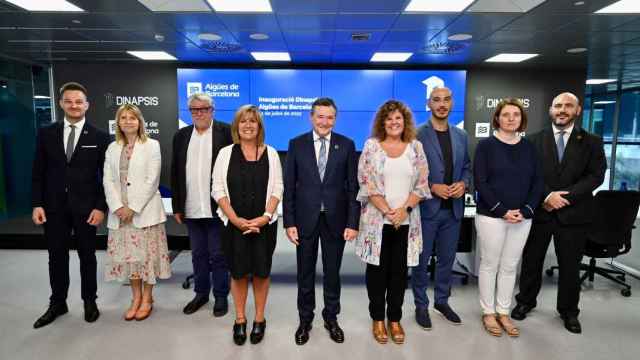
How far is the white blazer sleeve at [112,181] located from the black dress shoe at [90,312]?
813mm

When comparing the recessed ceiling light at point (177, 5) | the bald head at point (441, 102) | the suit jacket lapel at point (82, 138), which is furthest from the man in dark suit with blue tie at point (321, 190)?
the recessed ceiling light at point (177, 5)

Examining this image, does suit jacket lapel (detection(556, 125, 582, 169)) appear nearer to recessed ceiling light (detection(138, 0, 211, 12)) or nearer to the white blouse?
the white blouse

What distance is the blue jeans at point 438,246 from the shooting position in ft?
9.14

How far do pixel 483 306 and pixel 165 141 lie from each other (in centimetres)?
609

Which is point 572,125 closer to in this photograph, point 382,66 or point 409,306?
point 409,306

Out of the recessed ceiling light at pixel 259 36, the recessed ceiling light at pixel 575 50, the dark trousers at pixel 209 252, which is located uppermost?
the recessed ceiling light at pixel 575 50

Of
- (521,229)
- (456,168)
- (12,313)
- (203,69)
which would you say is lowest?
(12,313)

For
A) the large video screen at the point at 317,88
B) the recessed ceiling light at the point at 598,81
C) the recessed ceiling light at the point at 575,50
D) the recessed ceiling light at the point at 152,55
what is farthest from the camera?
the recessed ceiling light at the point at 598,81

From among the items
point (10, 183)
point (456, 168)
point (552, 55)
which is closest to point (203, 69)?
point (10, 183)

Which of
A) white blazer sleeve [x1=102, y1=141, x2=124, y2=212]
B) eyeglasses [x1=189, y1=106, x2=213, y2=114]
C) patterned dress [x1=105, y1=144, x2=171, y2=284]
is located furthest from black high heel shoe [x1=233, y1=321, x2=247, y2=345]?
eyeglasses [x1=189, y1=106, x2=213, y2=114]

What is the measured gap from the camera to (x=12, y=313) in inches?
120

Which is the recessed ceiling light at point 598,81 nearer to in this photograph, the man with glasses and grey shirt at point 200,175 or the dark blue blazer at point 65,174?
the man with glasses and grey shirt at point 200,175

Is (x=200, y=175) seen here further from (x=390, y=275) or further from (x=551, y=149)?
(x=551, y=149)

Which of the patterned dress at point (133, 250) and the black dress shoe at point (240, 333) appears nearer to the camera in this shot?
the black dress shoe at point (240, 333)
